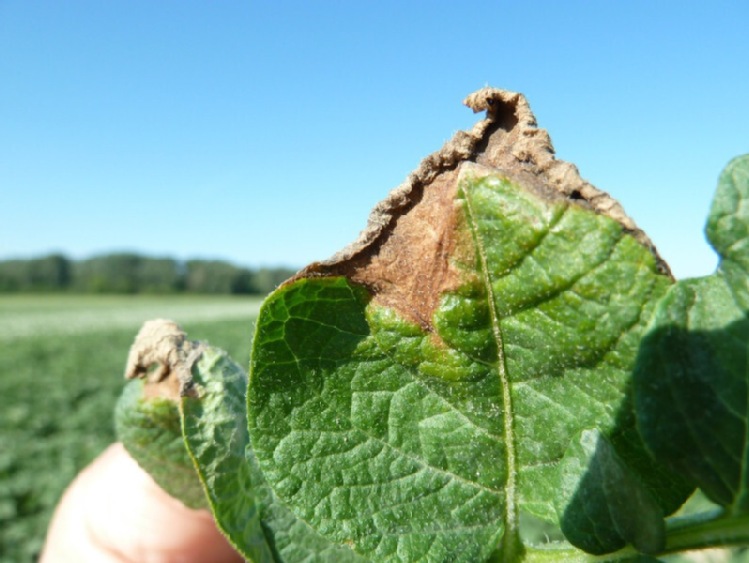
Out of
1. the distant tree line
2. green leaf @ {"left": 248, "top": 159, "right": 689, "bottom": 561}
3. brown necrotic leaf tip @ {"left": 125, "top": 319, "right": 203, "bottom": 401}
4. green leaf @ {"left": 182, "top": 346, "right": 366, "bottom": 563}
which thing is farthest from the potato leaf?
the distant tree line

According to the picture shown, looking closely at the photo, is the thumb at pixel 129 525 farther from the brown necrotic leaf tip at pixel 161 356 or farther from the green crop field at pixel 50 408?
the brown necrotic leaf tip at pixel 161 356

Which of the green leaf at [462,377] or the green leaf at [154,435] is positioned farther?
the green leaf at [154,435]

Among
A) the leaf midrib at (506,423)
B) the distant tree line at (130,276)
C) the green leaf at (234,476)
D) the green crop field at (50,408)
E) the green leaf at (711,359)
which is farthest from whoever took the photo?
the distant tree line at (130,276)

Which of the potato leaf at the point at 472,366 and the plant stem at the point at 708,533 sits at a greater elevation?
the potato leaf at the point at 472,366

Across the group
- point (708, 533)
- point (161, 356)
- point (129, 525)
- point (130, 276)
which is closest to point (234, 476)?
point (161, 356)

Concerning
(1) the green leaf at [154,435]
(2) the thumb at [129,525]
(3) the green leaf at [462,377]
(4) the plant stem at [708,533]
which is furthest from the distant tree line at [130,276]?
(4) the plant stem at [708,533]

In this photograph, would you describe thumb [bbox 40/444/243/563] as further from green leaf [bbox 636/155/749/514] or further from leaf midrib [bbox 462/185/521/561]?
green leaf [bbox 636/155/749/514]
